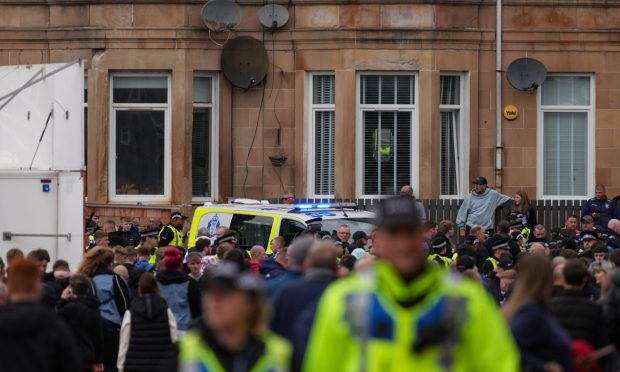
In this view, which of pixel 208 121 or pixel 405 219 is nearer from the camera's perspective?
pixel 405 219

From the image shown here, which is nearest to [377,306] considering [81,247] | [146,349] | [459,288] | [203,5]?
[459,288]

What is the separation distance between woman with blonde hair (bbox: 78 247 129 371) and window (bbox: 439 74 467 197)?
1420 centimetres

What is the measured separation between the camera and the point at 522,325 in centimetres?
809

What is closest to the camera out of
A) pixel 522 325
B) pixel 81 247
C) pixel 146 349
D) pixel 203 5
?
pixel 522 325

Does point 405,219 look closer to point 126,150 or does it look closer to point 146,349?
point 146,349

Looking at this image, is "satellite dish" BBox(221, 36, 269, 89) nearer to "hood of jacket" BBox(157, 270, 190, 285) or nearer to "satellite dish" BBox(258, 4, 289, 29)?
"satellite dish" BBox(258, 4, 289, 29)

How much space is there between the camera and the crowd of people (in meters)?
5.78

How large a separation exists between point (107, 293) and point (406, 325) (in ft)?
28.0

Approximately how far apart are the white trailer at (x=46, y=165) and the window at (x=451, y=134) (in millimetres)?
10799

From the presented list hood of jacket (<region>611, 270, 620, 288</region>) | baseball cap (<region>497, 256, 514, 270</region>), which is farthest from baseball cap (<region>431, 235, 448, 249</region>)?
hood of jacket (<region>611, 270, 620, 288</region>)

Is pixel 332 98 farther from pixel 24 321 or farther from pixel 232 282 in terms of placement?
pixel 232 282

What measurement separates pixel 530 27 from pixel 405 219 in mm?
22019

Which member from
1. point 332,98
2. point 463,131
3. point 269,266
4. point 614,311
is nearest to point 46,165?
point 269,266

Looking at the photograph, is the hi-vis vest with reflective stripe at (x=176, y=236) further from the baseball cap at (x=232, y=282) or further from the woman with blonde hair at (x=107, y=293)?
the baseball cap at (x=232, y=282)
